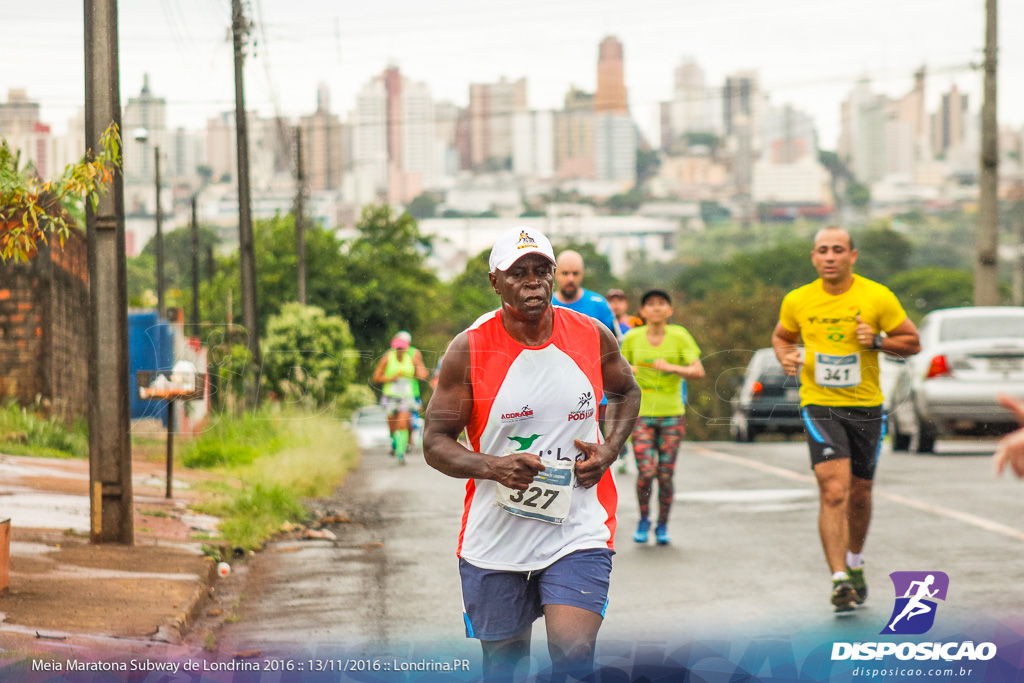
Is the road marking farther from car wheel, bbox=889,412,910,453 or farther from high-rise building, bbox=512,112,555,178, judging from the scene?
high-rise building, bbox=512,112,555,178

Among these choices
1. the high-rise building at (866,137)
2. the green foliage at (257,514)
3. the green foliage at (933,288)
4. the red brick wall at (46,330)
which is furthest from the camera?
the high-rise building at (866,137)

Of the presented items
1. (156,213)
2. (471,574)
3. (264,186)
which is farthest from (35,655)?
(264,186)

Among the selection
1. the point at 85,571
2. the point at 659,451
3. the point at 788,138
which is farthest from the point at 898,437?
the point at 788,138

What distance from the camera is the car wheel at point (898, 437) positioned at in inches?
679

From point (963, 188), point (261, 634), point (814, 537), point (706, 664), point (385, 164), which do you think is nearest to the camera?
point (706, 664)

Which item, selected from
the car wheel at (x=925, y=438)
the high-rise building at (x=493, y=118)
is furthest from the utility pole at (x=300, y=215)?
the car wheel at (x=925, y=438)

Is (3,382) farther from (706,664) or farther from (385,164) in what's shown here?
(385,164)

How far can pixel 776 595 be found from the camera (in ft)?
24.7

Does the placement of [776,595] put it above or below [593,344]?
below

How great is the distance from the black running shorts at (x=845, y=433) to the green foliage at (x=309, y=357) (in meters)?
3.24

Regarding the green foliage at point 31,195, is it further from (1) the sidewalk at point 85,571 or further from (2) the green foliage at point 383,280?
(2) the green foliage at point 383,280

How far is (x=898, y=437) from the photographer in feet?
57.4

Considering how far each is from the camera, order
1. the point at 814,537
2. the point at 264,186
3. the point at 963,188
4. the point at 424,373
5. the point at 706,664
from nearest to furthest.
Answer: the point at 706,664, the point at 814,537, the point at 424,373, the point at 264,186, the point at 963,188

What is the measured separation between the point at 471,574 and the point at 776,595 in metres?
3.73
